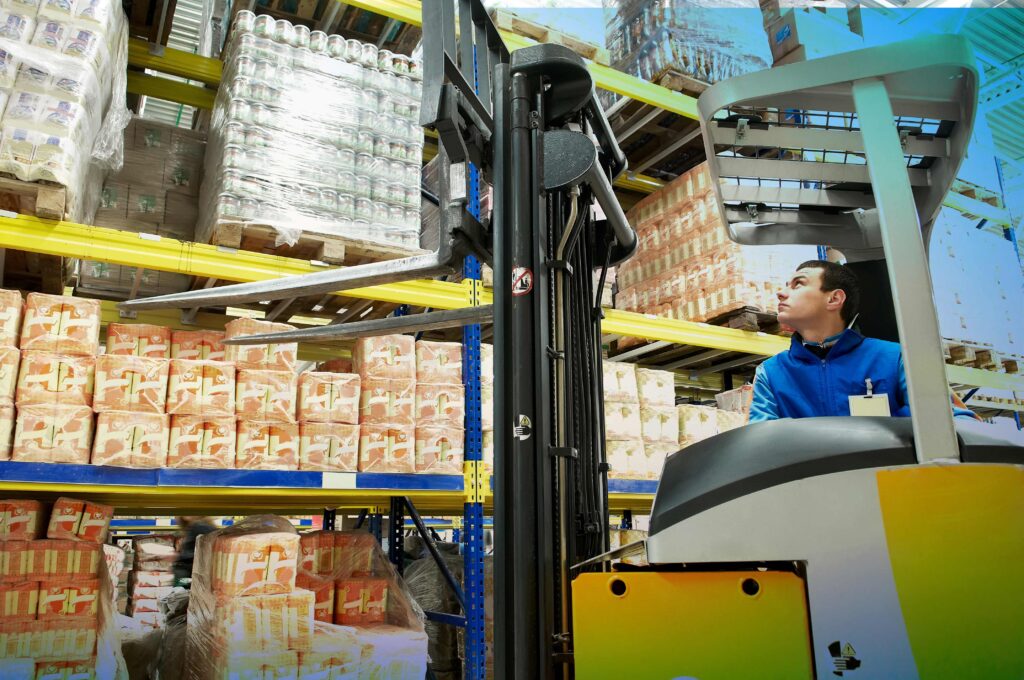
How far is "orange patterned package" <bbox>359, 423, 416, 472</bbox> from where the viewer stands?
13.5 ft

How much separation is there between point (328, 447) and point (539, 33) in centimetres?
340

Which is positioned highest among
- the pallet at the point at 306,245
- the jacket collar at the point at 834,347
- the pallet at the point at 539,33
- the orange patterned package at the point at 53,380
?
the pallet at the point at 539,33

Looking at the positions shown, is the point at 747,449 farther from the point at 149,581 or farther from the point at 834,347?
the point at 149,581

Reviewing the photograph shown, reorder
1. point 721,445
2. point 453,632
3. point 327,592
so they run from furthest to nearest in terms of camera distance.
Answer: point 453,632
point 327,592
point 721,445

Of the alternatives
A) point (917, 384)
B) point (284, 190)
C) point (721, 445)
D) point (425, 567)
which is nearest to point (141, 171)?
point (284, 190)

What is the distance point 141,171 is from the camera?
4.61 metres

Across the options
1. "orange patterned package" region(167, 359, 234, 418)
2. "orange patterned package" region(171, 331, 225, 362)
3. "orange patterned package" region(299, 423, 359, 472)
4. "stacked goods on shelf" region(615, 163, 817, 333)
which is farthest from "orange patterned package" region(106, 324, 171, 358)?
"stacked goods on shelf" region(615, 163, 817, 333)

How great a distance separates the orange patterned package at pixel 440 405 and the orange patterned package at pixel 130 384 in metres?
1.37

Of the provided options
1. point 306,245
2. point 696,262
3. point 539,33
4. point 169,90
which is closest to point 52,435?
point 306,245

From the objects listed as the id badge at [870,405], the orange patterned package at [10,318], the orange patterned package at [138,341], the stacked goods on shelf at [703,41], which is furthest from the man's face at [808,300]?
Answer: the stacked goods on shelf at [703,41]

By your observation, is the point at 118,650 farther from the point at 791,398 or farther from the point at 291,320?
the point at 791,398

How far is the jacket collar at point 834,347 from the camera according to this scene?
7.50 ft

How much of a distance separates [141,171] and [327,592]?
9.32 ft

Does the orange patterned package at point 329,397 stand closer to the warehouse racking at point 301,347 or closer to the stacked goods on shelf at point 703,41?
the warehouse racking at point 301,347
